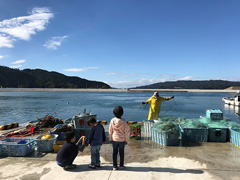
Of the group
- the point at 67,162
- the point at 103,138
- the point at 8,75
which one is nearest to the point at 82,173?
the point at 67,162

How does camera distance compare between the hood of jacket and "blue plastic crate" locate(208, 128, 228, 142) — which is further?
"blue plastic crate" locate(208, 128, 228, 142)

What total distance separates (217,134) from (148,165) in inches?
154

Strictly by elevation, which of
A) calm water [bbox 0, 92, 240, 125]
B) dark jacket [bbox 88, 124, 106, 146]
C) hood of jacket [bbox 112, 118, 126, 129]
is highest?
hood of jacket [bbox 112, 118, 126, 129]

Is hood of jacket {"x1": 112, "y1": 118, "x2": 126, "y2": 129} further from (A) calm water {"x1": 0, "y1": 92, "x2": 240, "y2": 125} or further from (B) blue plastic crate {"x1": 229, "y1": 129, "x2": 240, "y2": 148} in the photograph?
(B) blue plastic crate {"x1": 229, "y1": 129, "x2": 240, "y2": 148}

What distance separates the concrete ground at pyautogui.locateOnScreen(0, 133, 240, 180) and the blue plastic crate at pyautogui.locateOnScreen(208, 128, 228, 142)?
60 centimetres

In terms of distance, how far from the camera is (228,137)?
7402mm

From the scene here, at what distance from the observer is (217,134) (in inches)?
288

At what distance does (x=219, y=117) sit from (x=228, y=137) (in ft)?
8.27

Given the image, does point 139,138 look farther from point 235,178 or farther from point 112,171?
point 235,178

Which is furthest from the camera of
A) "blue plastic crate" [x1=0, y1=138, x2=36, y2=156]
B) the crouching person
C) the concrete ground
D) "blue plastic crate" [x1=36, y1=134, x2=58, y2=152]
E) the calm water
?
the calm water

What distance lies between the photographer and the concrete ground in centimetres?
445

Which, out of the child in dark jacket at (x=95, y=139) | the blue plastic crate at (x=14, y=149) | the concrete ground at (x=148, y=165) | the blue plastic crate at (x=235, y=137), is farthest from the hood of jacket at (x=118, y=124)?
the blue plastic crate at (x=235, y=137)

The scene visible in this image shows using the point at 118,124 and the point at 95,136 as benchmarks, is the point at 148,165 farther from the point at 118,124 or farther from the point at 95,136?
the point at 95,136

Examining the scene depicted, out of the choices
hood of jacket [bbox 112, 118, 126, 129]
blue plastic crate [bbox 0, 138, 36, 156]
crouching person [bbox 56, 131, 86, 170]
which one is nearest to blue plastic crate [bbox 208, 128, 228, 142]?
hood of jacket [bbox 112, 118, 126, 129]
